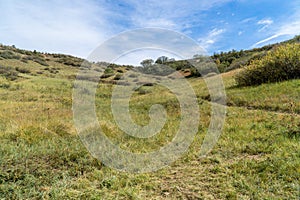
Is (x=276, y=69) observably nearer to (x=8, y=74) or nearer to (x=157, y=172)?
(x=157, y=172)

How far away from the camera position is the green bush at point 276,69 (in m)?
15.3

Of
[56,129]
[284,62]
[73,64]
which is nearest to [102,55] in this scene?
[56,129]

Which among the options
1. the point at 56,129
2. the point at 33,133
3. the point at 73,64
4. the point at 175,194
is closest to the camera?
the point at 175,194

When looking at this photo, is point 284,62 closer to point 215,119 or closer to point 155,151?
point 215,119

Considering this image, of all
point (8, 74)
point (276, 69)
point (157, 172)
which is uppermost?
point (8, 74)

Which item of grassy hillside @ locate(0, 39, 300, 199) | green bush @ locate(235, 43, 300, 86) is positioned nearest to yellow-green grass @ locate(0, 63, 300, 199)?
grassy hillside @ locate(0, 39, 300, 199)

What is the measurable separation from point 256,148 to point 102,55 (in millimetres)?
5192

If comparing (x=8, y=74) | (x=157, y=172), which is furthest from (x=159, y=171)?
(x=8, y=74)

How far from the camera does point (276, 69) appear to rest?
1609 cm

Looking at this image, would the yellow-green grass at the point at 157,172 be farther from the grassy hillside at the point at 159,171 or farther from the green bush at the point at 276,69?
the green bush at the point at 276,69

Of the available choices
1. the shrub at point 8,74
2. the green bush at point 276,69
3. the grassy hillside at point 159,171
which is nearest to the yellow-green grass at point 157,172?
the grassy hillside at point 159,171

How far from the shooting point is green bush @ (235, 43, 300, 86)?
50.3 ft

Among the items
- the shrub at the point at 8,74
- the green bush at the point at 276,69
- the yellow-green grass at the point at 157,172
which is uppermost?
the shrub at the point at 8,74

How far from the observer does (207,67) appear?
101 feet
